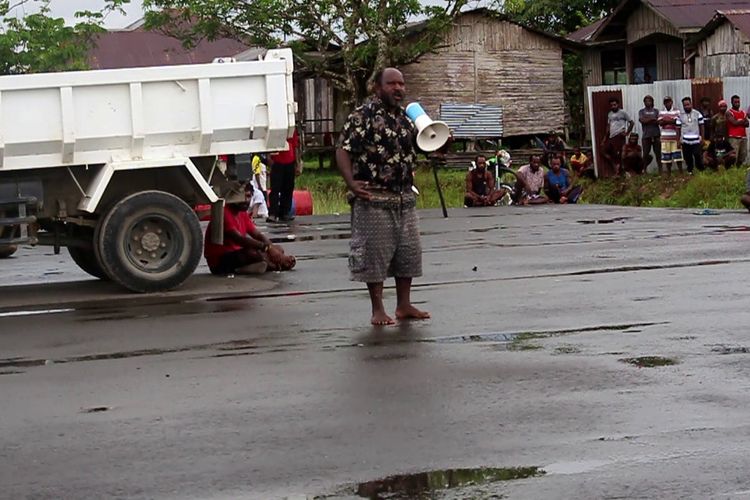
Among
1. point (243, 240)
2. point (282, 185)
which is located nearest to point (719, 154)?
point (282, 185)

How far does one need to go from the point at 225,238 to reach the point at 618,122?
18735 millimetres

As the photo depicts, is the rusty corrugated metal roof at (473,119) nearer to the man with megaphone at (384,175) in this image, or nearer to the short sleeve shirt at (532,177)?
the short sleeve shirt at (532,177)

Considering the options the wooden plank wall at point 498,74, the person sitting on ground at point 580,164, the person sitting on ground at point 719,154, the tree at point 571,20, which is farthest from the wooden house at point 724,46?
the person sitting on ground at point 719,154

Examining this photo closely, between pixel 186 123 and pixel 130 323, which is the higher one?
pixel 186 123

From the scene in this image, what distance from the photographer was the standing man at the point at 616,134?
31.7 metres

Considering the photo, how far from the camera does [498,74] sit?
4853cm

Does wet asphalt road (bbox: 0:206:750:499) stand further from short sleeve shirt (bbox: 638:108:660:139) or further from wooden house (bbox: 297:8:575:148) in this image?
wooden house (bbox: 297:8:575:148)

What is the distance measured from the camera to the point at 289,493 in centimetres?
588

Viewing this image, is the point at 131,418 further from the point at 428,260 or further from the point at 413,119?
the point at 428,260

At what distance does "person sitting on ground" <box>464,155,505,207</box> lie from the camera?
27.6 m

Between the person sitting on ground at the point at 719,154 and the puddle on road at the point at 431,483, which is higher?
the person sitting on ground at the point at 719,154

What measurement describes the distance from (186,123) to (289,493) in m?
7.97

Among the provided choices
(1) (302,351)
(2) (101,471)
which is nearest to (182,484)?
(2) (101,471)

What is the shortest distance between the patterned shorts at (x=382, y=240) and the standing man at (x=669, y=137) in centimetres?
2047
